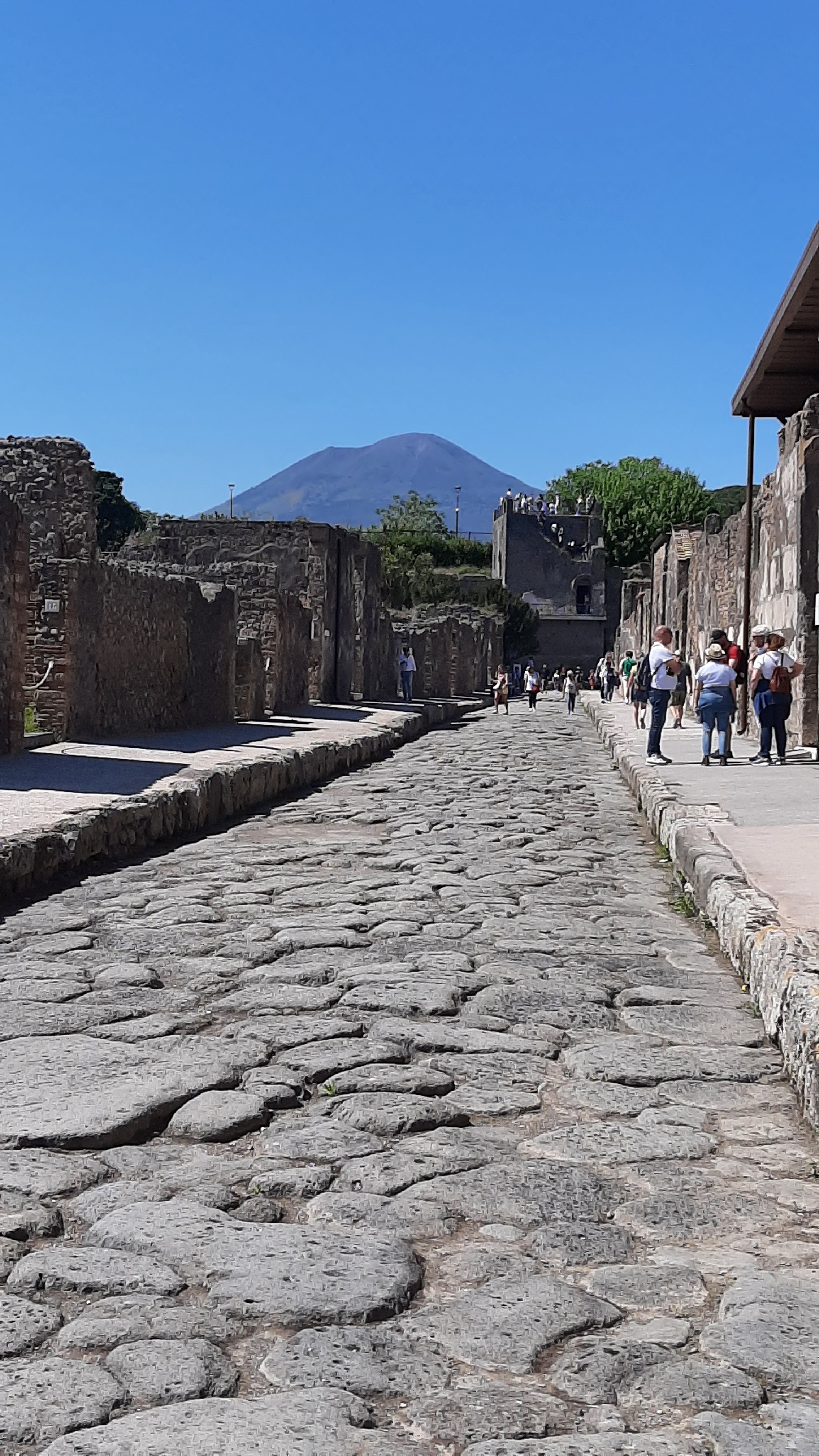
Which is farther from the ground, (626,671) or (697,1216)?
(626,671)

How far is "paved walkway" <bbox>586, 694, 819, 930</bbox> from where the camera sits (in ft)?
20.9

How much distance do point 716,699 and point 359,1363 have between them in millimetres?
13584

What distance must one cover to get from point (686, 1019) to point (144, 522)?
74.7 meters

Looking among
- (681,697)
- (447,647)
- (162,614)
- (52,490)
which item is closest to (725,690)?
(162,614)

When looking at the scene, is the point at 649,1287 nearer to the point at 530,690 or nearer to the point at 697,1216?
the point at 697,1216

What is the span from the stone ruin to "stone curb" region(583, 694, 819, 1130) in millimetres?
7174

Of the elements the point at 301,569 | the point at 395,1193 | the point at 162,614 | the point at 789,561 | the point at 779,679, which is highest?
the point at 301,569

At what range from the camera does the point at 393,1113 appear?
13.4 ft

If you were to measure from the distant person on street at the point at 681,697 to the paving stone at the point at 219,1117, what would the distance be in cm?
2023

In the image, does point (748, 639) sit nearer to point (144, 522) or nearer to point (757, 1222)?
point (757, 1222)

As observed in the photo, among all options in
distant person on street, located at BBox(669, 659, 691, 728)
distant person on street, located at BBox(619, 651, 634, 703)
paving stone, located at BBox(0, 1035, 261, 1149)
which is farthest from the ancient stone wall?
distant person on street, located at BBox(619, 651, 634, 703)

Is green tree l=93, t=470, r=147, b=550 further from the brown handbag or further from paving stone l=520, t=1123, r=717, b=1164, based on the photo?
paving stone l=520, t=1123, r=717, b=1164

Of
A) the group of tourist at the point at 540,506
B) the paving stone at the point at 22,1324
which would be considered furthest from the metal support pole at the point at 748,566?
the group of tourist at the point at 540,506

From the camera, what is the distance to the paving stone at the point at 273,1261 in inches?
112
